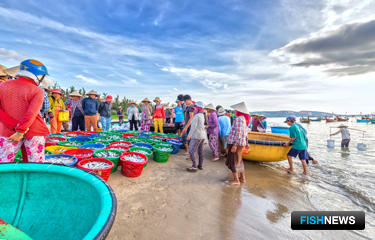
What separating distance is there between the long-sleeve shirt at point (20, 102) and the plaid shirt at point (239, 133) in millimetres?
3760

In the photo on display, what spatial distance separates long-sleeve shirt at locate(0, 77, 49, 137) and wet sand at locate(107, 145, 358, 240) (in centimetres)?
191

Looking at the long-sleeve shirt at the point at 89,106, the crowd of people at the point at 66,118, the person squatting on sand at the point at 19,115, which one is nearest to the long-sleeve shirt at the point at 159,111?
the crowd of people at the point at 66,118

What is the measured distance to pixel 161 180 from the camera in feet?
13.6

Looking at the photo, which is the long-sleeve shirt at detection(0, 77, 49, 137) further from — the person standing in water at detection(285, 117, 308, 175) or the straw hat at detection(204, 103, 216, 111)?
the person standing in water at detection(285, 117, 308, 175)

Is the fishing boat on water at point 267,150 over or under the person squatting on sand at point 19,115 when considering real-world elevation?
under

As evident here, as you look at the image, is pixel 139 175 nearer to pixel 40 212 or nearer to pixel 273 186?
pixel 40 212

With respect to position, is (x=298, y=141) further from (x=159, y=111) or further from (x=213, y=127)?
(x=159, y=111)

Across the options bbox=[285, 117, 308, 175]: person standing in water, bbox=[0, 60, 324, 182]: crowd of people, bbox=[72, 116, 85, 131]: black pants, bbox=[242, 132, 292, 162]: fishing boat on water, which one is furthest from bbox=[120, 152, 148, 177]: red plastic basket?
bbox=[72, 116, 85, 131]: black pants

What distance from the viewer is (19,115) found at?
7.55 feet

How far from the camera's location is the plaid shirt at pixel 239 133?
406 cm

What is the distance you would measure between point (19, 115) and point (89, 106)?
18.7 ft

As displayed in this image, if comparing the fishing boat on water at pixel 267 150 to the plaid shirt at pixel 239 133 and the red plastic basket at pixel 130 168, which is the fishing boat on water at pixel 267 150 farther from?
the red plastic basket at pixel 130 168

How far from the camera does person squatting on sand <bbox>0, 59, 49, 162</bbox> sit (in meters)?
2.23

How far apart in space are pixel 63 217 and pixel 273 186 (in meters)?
4.62
